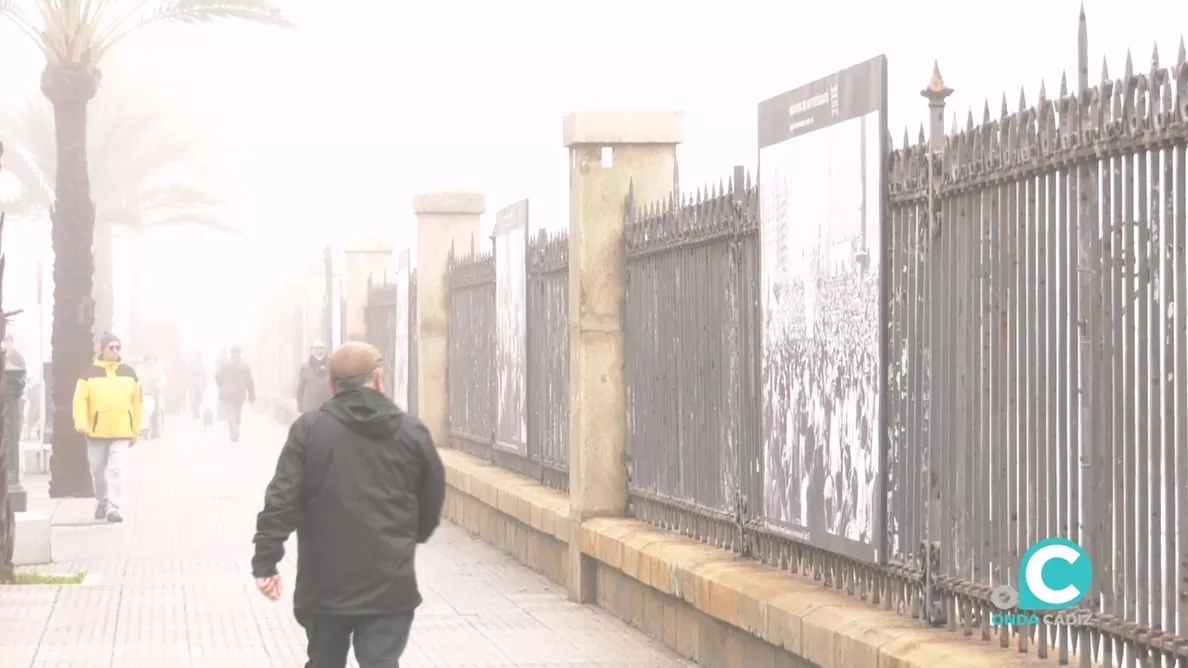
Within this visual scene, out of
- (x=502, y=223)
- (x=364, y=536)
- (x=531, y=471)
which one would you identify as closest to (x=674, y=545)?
(x=364, y=536)

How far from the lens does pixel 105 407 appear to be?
1941 cm

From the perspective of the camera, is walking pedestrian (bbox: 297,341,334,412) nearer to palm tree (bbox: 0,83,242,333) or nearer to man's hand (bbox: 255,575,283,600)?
man's hand (bbox: 255,575,283,600)

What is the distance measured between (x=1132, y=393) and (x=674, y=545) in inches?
204

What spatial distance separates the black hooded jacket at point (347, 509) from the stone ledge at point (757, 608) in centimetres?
156

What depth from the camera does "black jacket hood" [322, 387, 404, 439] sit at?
7.53m

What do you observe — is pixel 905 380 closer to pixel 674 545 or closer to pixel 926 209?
pixel 926 209

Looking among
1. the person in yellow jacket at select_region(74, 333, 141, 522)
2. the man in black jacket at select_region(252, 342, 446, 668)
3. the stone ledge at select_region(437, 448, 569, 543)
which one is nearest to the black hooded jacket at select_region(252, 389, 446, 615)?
the man in black jacket at select_region(252, 342, 446, 668)

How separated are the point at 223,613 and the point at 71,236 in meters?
12.3

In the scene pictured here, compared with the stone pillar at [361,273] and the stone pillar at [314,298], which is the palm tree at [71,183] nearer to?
the stone pillar at [361,273]

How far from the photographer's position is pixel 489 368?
58.8 feet

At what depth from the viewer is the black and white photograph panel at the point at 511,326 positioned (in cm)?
1605

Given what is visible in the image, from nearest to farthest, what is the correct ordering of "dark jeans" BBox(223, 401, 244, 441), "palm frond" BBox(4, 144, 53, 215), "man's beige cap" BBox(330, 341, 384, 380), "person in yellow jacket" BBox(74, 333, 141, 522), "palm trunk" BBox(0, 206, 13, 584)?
"man's beige cap" BBox(330, 341, 384, 380), "palm trunk" BBox(0, 206, 13, 584), "person in yellow jacket" BBox(74, 333, 141, 522), "dark jeans" BBox(223, 401, 244, 441), "palm frond" BBox(4, 144, 53, 215)

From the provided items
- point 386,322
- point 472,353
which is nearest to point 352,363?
point 472,353

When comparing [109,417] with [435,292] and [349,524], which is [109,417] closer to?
[435,292]
